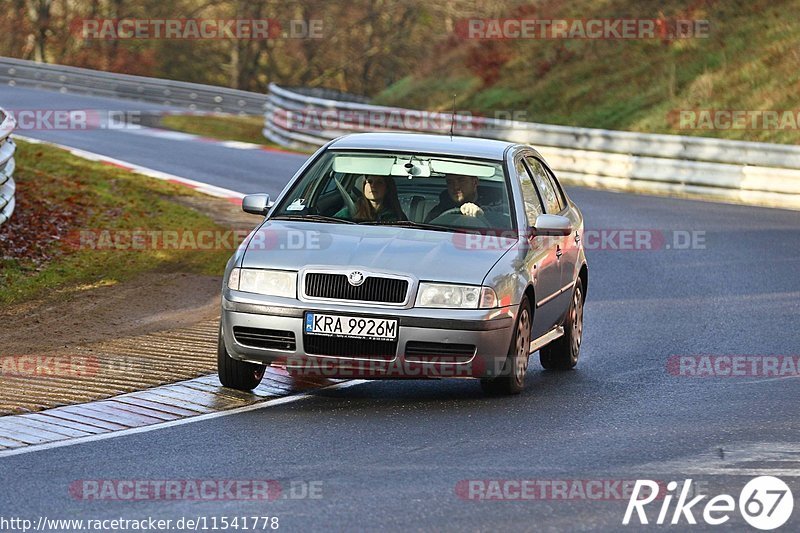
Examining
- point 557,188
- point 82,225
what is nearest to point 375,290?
point 557,188

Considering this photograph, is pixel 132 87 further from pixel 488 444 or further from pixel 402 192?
pixel 488 444

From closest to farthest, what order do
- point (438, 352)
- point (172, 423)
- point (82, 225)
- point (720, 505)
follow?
point (720, 505) < point (172, 423) < point (438, 352) < point (82, 225)

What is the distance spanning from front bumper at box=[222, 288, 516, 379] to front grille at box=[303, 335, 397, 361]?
0.05 feet

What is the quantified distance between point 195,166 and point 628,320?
45.3ft

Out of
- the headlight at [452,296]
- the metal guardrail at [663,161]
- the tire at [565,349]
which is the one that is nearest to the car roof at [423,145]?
the tire at [565,349]

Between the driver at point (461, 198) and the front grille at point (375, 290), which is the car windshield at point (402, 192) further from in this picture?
the front grille at point (375, 290)

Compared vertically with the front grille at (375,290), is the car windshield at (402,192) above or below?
above

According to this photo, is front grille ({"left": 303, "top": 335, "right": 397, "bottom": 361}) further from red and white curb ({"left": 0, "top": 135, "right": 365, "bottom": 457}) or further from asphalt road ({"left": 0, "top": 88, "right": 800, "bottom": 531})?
red and white curb ({"left": 0, "top": 135, "right": 365, "bottom": 457})

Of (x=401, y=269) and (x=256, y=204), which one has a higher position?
(x=256, y=204)

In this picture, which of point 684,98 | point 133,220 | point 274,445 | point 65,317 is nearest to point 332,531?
point 274,445

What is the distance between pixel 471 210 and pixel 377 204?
2.11 ft

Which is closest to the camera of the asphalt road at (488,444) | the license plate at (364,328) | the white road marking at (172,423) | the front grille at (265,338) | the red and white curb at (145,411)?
the asphalt road at (488,444)

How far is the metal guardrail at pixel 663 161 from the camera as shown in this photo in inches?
945

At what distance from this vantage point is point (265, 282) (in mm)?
9148
